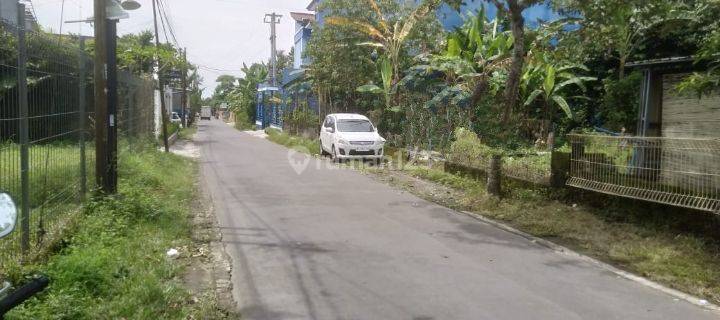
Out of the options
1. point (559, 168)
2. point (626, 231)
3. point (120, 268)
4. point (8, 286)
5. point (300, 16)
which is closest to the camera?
point (8, 286)

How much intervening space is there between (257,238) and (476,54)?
1142 cm

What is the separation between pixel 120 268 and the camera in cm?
570

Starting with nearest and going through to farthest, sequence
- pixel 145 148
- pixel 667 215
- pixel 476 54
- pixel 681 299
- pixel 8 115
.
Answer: pixel 8 115 → pixel 681 299 → pixel 667 215 → pixel 145 148 → pixel 476 54

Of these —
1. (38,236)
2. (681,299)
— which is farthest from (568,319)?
(38,236)

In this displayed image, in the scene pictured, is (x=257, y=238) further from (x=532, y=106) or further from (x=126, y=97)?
(x=532, y=106)

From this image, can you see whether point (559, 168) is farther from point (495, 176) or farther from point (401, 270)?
point (401, 270)

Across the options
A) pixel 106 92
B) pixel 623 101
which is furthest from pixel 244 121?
pixel 106 92

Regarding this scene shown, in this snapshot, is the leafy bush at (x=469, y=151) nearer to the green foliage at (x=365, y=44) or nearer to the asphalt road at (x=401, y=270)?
the asphalt road at (x=401, y=270)

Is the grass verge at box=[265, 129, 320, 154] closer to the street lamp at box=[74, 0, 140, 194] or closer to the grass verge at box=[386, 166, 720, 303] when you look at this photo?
the grass verge at box=[386, 166, 720, 303]

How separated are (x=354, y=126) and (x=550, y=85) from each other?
659cm

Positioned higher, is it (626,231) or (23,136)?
(23,136)

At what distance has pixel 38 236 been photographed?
18.8 ft

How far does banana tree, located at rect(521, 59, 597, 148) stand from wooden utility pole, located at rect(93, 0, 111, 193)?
10.0 m

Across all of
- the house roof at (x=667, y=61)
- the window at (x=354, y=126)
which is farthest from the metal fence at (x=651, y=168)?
the window at (x=354, y=126)
